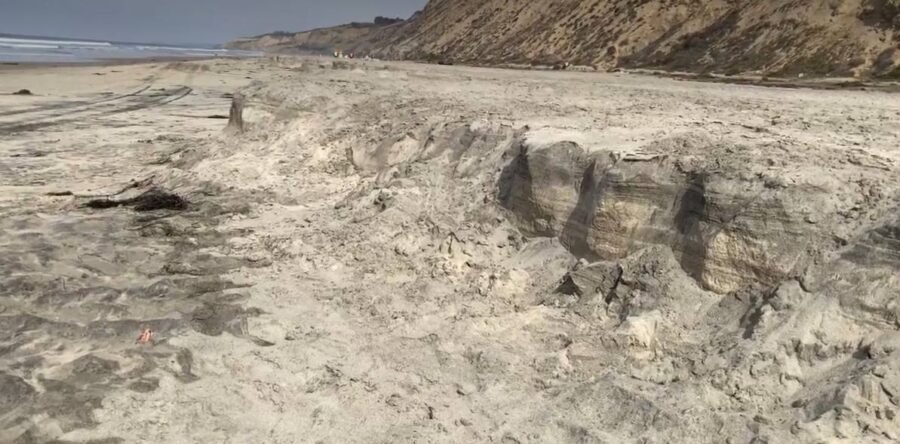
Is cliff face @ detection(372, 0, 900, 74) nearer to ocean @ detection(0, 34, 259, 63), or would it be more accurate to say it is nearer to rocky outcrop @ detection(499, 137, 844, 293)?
rocky outcrop @ detection(499, 137, 844, 293)

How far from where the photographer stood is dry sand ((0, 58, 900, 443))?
4684mm

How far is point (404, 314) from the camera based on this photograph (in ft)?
21.5

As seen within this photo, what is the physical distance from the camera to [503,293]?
668 centimetres

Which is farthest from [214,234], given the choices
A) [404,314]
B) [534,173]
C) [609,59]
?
[609,59]

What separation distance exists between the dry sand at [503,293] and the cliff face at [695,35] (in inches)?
564

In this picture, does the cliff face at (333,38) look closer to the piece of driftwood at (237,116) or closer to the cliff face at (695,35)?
the cliff face at (695,35)

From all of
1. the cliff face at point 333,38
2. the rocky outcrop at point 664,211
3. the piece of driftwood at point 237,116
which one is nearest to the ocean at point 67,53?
the cliff face at point 333,38

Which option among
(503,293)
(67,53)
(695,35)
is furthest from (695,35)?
(67,53)

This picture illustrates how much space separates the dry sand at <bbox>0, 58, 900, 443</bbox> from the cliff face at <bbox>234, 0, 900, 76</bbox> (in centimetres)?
1432

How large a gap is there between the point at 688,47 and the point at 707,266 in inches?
1073

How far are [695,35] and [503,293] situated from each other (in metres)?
28.2

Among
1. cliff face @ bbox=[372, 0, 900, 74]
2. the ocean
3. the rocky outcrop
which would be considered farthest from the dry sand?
the ocean

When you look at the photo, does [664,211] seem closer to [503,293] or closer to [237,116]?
[503,293]

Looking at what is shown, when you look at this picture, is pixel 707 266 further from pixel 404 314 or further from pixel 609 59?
pixel 609 59
